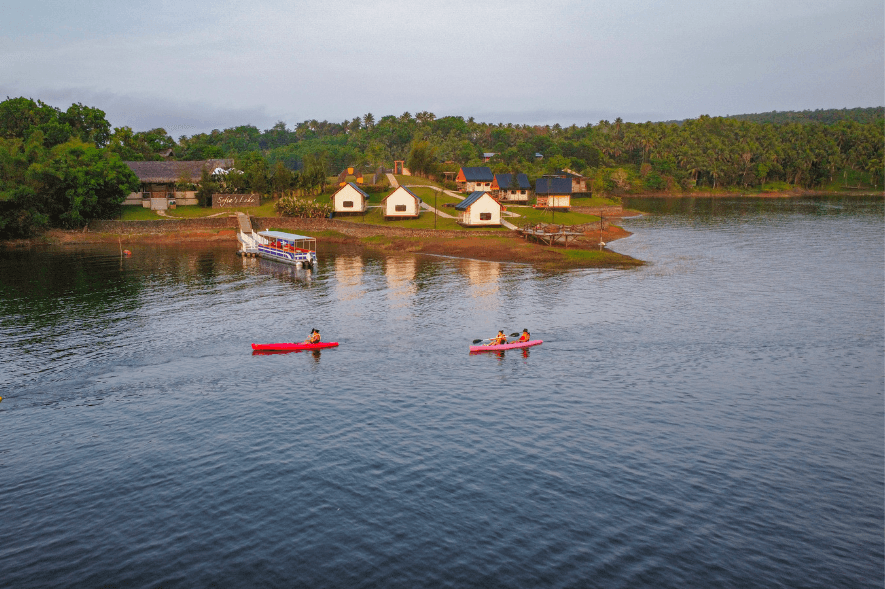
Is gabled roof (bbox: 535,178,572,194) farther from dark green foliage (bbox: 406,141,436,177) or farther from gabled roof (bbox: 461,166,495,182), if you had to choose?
dark green foliage (bbox: 406,141,436,177)

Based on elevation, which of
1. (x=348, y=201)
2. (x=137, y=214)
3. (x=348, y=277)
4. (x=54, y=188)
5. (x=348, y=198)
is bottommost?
(x=348, y=277)

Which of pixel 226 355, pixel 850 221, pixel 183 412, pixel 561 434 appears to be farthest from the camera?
pixel 850 221

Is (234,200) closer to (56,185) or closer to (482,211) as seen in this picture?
(56,185)

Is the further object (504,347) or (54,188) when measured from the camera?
(54,188)

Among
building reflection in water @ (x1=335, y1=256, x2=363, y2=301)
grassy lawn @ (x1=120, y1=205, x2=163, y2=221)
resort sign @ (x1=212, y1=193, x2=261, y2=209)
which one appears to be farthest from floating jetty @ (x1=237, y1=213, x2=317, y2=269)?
grassy lawn @ (x1=120, y1=205, x2=163, y2=221)

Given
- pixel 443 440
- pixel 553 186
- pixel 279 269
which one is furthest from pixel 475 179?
pixel 443 440

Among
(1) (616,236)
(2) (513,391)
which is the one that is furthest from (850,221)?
(2) (513,391)

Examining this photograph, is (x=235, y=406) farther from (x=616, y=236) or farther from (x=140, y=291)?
(x=616, y=236)
